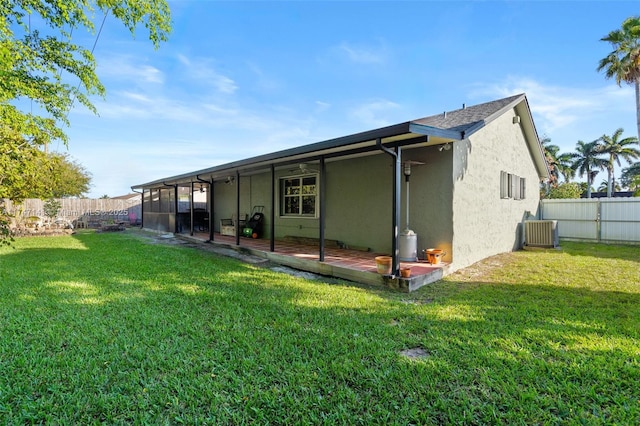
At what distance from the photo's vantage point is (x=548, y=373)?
8.23 feet

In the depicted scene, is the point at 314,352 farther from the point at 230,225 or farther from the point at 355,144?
the point at 230,225

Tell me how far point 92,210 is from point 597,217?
A: 25.0 metres

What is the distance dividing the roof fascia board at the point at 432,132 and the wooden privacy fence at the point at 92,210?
760 inches

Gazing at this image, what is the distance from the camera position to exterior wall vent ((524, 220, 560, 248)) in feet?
30.8

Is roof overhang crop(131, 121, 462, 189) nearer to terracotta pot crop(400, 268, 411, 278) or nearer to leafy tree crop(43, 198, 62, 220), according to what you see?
terracotta pot crop(400, 268, 411, 278)

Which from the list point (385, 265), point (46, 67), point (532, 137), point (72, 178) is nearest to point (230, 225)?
point (46, 67)

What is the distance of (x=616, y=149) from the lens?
30.5 meters

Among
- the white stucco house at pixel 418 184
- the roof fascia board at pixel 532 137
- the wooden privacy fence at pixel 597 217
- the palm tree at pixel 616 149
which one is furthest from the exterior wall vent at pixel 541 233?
the palm tree at pixel 616 149

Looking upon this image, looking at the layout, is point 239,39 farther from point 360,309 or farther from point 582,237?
point 582,237

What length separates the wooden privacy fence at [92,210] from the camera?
55.4 feet

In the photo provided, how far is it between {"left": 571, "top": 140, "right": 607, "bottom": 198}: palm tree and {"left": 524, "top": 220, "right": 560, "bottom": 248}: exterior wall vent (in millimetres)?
31333

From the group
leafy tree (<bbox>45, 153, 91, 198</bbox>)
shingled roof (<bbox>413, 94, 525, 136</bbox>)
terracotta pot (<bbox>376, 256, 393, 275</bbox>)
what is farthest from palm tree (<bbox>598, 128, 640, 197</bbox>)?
leafy tree (<bbox>45, 153, 91, 198</bbox>)

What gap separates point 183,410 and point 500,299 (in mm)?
4309

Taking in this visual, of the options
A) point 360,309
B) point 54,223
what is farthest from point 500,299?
point 54,223
